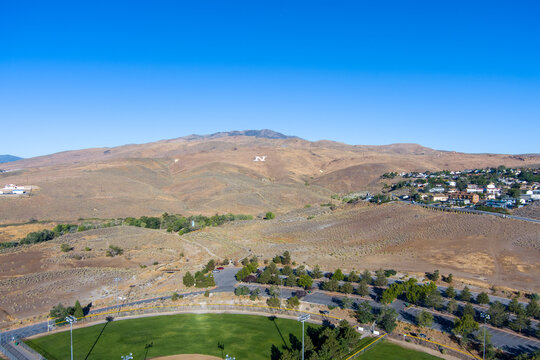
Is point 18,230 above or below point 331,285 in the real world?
above

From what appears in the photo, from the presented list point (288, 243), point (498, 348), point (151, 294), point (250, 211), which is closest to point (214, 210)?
point (250, 211)

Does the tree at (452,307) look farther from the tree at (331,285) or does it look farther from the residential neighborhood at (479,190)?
the residential neighborhood at (479,190)

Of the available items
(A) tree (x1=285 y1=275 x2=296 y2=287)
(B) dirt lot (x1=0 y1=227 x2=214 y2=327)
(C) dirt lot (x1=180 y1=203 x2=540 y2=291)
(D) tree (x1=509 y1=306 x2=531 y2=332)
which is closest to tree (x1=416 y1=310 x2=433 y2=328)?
(D) tree (x1=509 y1=306 x2=531 y2=332)

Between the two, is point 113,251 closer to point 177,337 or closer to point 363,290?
point 177,337

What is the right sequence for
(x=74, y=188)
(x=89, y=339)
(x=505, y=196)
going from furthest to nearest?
(x=74, y=188), (x=505, y=196), (x=89, y=339)

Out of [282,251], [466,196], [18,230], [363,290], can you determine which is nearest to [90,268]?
[282,251]

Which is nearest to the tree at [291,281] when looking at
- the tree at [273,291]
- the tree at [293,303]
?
the tree at [273,291]

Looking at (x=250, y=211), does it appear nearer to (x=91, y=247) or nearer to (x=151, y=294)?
(x=91, y=247)

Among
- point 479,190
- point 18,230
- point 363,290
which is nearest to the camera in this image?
point 363,290
